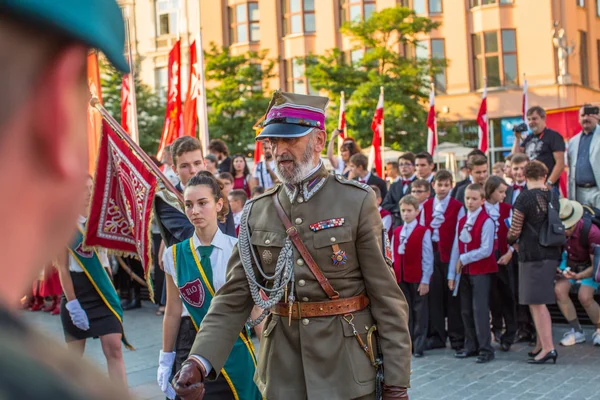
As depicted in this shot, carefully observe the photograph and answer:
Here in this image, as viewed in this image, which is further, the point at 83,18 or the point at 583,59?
the point at 583,59

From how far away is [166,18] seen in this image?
42.8 metres

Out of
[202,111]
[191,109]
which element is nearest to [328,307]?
[202,111]

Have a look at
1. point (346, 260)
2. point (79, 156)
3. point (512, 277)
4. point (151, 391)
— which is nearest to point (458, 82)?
point (512, 277)

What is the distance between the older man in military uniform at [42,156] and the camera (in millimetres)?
505

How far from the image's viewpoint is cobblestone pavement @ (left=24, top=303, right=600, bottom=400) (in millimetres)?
6840

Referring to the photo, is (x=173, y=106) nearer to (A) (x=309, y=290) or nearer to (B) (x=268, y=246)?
(B) (x=268, y=246)

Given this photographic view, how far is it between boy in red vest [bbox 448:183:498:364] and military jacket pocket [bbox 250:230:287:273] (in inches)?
193

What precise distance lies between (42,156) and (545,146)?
10.1 m

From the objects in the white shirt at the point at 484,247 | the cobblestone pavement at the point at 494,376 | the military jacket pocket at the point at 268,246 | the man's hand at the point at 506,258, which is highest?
the military jacket pocket at the point at 268,246

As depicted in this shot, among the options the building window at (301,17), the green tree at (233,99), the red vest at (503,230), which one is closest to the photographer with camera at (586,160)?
the red vest at (503,230)

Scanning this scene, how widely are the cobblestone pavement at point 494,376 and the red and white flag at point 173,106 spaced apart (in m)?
6.34

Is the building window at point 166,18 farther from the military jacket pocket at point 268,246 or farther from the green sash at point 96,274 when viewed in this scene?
the military jacket pocket at point 268,246

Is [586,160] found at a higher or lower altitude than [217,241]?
higher

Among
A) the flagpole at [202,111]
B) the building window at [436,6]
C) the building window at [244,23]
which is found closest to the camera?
the flagpole at [202,111]
